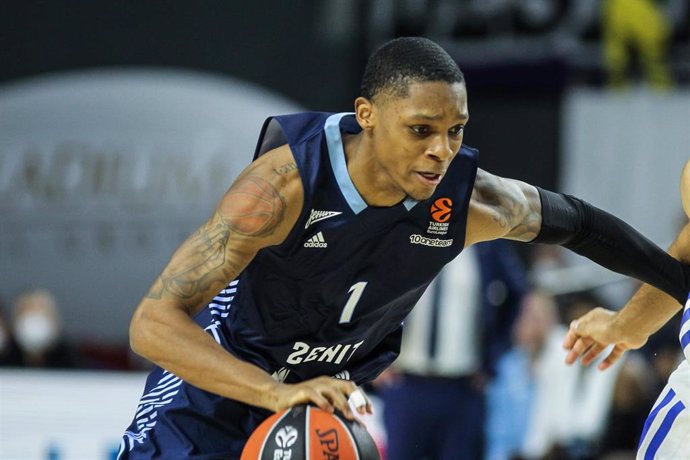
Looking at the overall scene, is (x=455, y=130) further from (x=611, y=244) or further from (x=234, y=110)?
(x=234, y=110)

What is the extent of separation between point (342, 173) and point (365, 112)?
0.22m

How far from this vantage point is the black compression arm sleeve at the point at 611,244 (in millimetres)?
4551

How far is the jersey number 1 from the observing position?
4160 millimetres

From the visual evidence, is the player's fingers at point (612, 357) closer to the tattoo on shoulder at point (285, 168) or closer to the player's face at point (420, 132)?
the player's face at point (420, 132)

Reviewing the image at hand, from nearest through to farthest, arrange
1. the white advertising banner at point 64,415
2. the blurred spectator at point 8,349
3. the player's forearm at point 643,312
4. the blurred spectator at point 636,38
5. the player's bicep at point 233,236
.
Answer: the player's bicep at point 233,236 < the player's forearm at point 643,312 < the white advertising banner at point 64,415 < the blurred spectator at point 8,349 < the blurred spectator at point 636,38

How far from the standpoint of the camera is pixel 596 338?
15.8 feet

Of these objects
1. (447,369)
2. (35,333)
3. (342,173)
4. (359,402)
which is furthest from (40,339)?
(359,402)

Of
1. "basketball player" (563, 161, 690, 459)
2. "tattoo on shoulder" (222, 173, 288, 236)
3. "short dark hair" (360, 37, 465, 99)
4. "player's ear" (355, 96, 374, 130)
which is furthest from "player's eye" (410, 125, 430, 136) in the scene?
Result: "basketball player" (563, 161, 690, 459)

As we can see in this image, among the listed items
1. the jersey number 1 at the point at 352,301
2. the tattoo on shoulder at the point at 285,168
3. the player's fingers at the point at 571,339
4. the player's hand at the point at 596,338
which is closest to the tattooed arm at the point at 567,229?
the player's hand at the point at 596,338

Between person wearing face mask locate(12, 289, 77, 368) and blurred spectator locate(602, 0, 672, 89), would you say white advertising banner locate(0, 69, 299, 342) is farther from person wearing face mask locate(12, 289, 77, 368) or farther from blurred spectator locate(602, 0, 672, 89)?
blurred spectator locate(602, 0, 672, 89)

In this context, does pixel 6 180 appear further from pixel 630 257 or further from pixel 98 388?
pixel 630 257

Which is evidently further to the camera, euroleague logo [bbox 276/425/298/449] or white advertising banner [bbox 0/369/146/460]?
white advertising banner [bbox 0/369/146/460]

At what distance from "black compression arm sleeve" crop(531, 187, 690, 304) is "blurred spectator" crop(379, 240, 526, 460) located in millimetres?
3649

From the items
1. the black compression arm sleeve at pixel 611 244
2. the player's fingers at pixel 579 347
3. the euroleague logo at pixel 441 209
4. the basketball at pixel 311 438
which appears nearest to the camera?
the basketball at pixel 311 438
